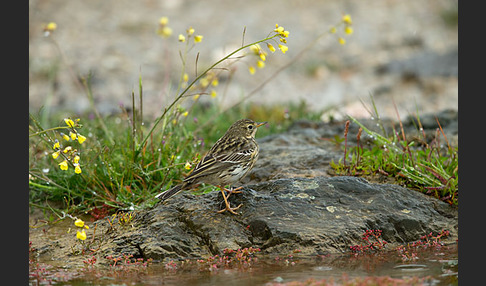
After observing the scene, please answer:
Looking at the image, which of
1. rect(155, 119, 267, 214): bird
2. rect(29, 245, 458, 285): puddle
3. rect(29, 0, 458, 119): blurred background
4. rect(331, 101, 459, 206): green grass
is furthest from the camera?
rect(29, 0, 458, 119): blurred background

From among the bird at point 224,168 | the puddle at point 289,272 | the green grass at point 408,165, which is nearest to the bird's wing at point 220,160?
the bird at point 224,168

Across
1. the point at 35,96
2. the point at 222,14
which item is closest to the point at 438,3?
the point at 222,14

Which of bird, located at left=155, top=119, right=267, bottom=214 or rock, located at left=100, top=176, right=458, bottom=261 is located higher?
bird, located at left=155, top=119, right=267, bottom=214

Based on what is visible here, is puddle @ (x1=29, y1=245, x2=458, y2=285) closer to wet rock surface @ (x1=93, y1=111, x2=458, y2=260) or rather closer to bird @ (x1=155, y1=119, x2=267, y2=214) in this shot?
wet rock surface @ (x1=93, y1=111, x2=458, y2=260)

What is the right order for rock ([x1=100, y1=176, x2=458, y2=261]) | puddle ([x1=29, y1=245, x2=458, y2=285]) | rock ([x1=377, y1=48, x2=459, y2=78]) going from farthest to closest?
1. rock ([x1=377, y1=48, x2=459, y2=78])
2. rock ([x1=100, y1=176, x2=458, y2=261])
3. puddle ([x1=29, y1=245, x2=458, y2=285])

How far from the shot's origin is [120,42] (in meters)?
17.2

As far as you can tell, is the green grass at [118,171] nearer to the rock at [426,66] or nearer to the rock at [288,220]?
the rock at [288,220]

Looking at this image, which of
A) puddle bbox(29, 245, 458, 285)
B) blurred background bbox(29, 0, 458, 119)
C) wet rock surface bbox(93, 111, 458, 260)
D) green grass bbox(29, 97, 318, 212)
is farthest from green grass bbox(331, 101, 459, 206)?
blurred background bbox(29, 0, 458, 119)

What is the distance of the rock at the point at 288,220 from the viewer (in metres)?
6.18

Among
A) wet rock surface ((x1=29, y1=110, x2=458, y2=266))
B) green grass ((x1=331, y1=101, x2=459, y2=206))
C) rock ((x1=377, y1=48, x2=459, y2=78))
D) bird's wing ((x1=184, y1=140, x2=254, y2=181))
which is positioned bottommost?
wet rock surface ((x1=29, y1=110, x2=458, y2=266))

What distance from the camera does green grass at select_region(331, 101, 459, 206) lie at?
23.6ft

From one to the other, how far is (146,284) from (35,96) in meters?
10.1

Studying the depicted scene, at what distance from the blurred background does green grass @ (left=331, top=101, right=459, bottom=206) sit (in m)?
4.50

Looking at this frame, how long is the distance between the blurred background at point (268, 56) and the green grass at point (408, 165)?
4.50 metres
